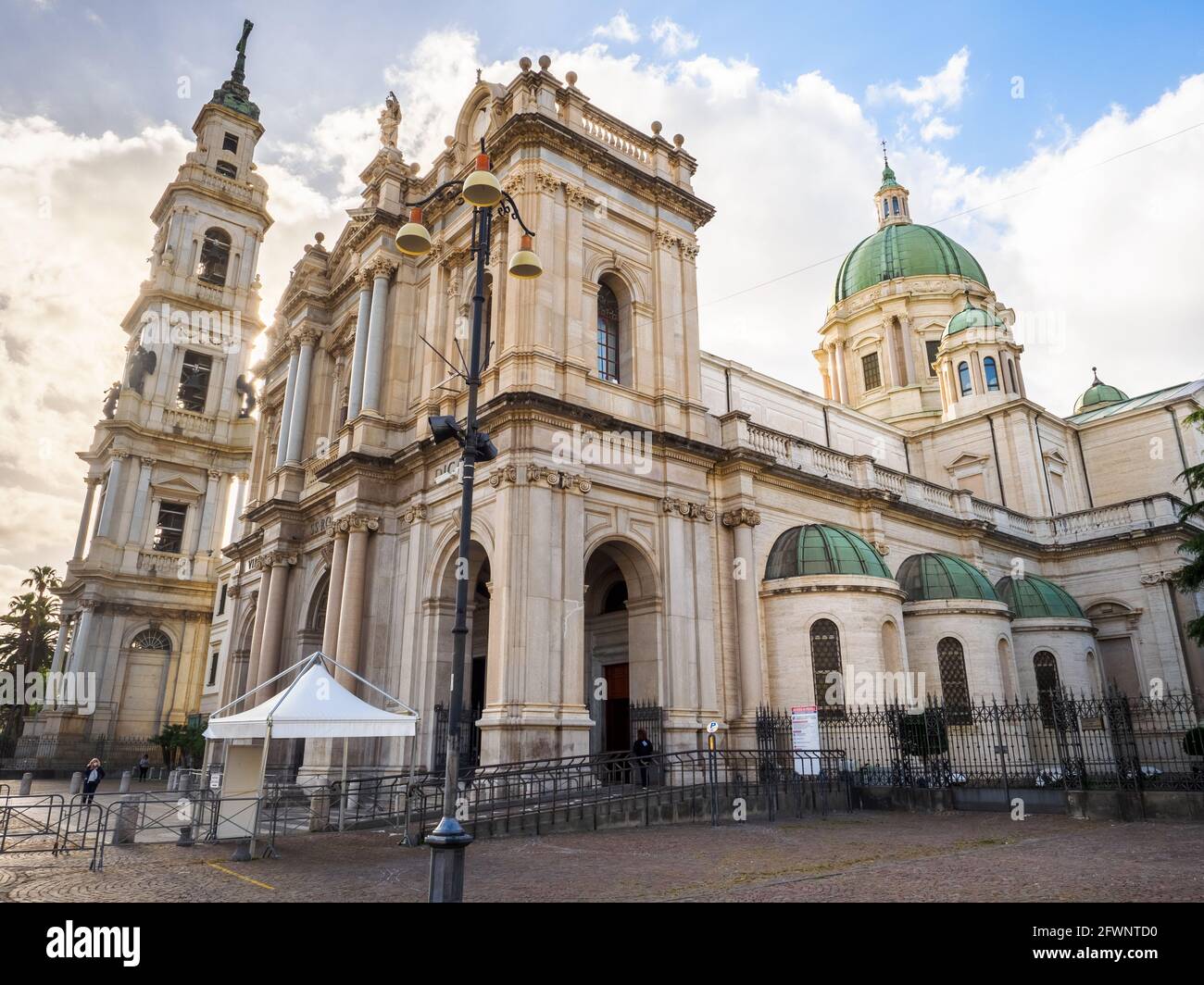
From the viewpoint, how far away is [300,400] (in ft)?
104

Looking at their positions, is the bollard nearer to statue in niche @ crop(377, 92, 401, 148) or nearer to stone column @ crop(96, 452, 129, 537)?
statue in niche @ crop(377, 92, 401, 148)

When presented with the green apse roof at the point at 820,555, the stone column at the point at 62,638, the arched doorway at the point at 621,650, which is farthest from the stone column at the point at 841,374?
the stone column at the point at 62,638

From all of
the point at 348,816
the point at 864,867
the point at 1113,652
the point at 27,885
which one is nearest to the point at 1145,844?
the point at 864,867

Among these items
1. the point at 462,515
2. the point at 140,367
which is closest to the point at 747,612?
the point at 462,515

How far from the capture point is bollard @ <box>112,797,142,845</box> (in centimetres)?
1488

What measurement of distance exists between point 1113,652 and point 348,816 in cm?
3107

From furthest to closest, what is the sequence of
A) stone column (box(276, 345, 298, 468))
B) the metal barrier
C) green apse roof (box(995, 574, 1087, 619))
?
stone column (box(276, 345, 298, 468)), green apse roof (box(995, 574, 1087, 619)), the metal barrier

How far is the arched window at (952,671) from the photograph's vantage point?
26.2m

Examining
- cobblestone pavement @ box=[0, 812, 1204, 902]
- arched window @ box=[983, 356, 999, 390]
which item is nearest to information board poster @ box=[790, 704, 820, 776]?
cobblestone pavement @ box=[0, 812, 1204, 902]

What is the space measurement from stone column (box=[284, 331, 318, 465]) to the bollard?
56.3 feet

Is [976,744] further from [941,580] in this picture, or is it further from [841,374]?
[841,374]
